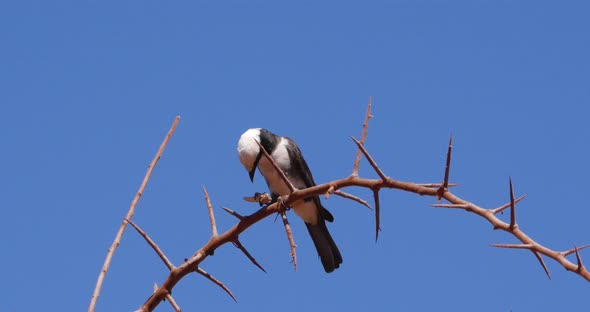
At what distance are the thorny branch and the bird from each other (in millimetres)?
2936

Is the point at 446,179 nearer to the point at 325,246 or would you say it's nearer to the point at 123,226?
the point at 123,226

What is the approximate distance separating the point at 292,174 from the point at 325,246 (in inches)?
32.1

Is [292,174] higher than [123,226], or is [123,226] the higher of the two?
[292,174]

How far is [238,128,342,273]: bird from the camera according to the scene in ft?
24.4

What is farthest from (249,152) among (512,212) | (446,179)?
(512,212)

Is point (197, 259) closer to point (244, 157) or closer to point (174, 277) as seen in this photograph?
point (174, 277)

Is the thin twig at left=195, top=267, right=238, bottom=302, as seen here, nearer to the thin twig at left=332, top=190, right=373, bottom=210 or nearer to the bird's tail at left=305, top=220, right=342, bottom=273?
the thin twig at left=332, top=190, right=373, bottom=210

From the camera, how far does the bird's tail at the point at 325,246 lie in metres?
7.30

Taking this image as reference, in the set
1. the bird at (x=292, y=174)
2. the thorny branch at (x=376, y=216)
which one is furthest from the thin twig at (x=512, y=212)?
the bird at (x=292, y=174)

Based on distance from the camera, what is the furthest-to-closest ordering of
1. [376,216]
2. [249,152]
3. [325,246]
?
[249,152] < [325,246] < [376,216]

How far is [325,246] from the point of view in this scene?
7.45 m

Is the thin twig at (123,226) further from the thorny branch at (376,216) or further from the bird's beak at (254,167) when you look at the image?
the bird's beak at (254,167)

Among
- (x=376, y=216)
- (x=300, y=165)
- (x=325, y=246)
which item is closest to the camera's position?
(x=376, y=216)

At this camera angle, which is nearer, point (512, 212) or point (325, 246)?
point (512, 212)
